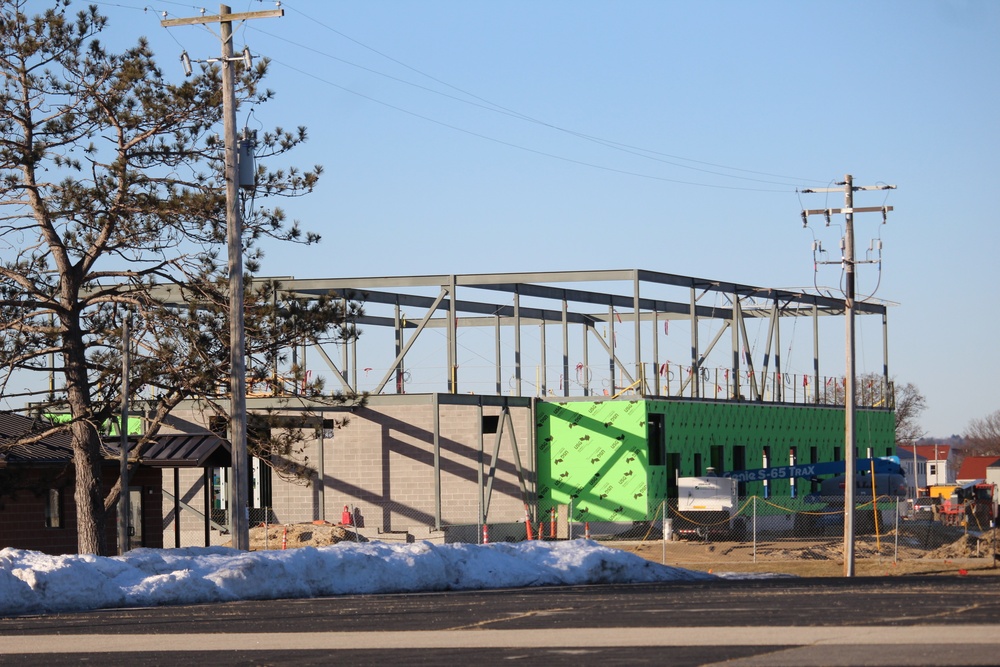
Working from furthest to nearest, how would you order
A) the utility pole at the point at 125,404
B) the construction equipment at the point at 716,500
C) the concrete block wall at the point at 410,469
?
1. the concrete block wall at the point at 410,469
2. the construction equipment at the point at 716,500
3. the utility pole at the point at 125,404

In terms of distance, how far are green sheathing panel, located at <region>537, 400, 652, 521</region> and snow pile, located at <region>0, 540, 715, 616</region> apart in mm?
18515

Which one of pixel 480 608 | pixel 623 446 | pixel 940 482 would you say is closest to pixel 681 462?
pixel 623 446

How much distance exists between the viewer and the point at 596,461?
45.1m

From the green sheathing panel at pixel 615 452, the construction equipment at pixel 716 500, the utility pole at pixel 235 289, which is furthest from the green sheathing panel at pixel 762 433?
the utility pole at pixel 235 289

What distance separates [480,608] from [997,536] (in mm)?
22604

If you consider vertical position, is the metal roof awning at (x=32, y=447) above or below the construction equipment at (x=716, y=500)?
above

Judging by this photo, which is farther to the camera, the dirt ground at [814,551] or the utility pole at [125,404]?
the dirt ground at [814,551]

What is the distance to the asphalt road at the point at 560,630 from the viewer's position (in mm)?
13234

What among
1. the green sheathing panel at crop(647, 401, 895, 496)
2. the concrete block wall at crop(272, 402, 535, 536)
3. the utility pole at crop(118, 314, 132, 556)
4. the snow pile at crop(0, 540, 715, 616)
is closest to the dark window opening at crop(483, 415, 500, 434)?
the concrete block wall at crop(272, 402, 535, 536)

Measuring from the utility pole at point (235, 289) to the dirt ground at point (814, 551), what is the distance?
1271 centimetres

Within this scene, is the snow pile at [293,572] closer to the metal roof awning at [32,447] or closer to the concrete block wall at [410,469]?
the metal roof awning at [32,447]

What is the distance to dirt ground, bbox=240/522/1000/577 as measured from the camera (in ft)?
110

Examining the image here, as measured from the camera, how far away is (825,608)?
17109mm

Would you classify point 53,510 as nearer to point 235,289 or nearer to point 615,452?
point 235,289
